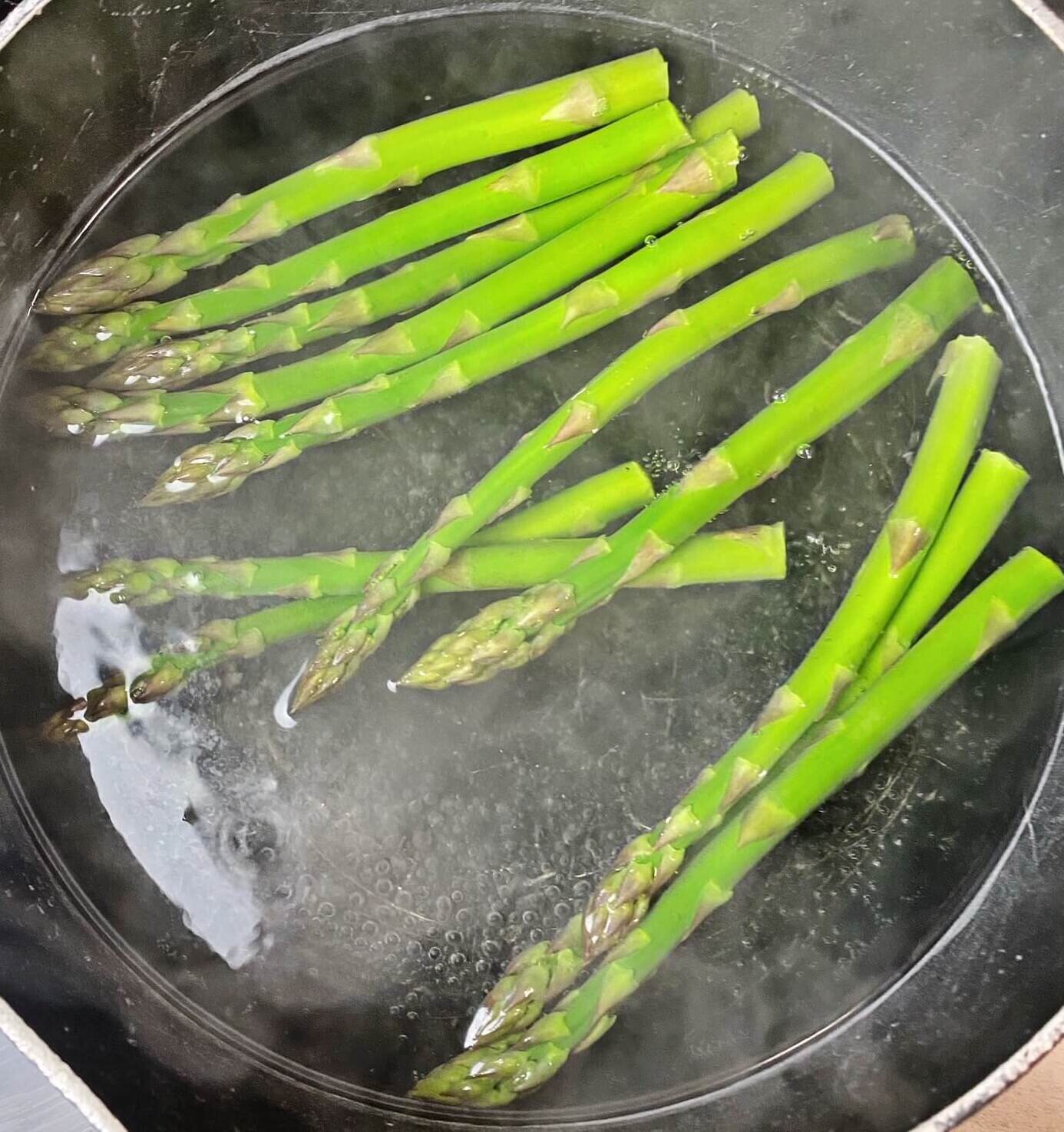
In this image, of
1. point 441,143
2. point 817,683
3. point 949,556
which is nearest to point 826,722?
point 817,683

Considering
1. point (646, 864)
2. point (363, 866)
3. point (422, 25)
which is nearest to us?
point (646, 864)

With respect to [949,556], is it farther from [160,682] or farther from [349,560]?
[160,682]

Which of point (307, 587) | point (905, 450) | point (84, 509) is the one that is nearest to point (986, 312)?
point (905, 450)

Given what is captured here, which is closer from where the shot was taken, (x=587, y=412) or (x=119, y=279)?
(x=587, y=412)

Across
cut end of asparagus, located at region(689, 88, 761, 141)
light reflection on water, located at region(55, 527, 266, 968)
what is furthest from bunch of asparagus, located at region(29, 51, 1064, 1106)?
light reflection on water, located at region(55, 527, 266, 968)

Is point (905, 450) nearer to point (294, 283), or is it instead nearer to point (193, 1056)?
point (294, 283)

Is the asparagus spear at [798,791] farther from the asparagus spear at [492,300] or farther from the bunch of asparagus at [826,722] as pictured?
the asparagus spear at [492,300]

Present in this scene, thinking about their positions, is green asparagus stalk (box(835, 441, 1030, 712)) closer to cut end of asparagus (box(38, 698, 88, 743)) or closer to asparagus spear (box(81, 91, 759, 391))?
asparagus spear (box(81, 91, 759, 391))
